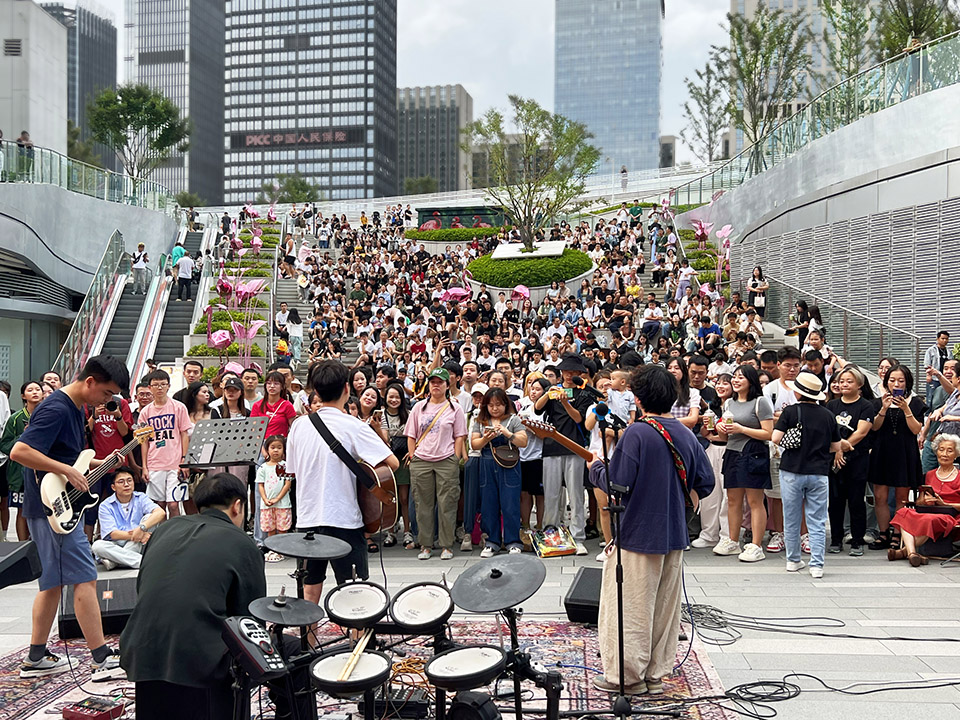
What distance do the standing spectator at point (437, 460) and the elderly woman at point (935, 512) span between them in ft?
14.4

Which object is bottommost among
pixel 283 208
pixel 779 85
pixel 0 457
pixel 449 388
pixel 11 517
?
pixel 11 517

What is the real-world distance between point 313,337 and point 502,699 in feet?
58.5

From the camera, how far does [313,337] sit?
72.3 ft

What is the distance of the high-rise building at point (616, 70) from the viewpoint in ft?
612

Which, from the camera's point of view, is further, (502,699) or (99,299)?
(99,299)

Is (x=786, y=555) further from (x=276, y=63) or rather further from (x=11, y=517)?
(x=276, y=63)

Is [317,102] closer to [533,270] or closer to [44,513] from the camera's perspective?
[533,270]

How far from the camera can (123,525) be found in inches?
352

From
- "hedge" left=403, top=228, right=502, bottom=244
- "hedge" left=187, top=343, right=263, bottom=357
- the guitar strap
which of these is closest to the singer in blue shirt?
the guitar strap

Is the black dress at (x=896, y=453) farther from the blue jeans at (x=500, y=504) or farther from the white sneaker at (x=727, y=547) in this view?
the blue jeans at (x=500, y=504)

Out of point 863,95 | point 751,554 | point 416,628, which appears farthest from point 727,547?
point 863,95

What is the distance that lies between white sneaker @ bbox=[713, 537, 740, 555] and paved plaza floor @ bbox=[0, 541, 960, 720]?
0.11 meters

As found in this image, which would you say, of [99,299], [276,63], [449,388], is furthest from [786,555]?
[276,63]

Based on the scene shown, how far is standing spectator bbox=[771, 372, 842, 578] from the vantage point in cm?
796
